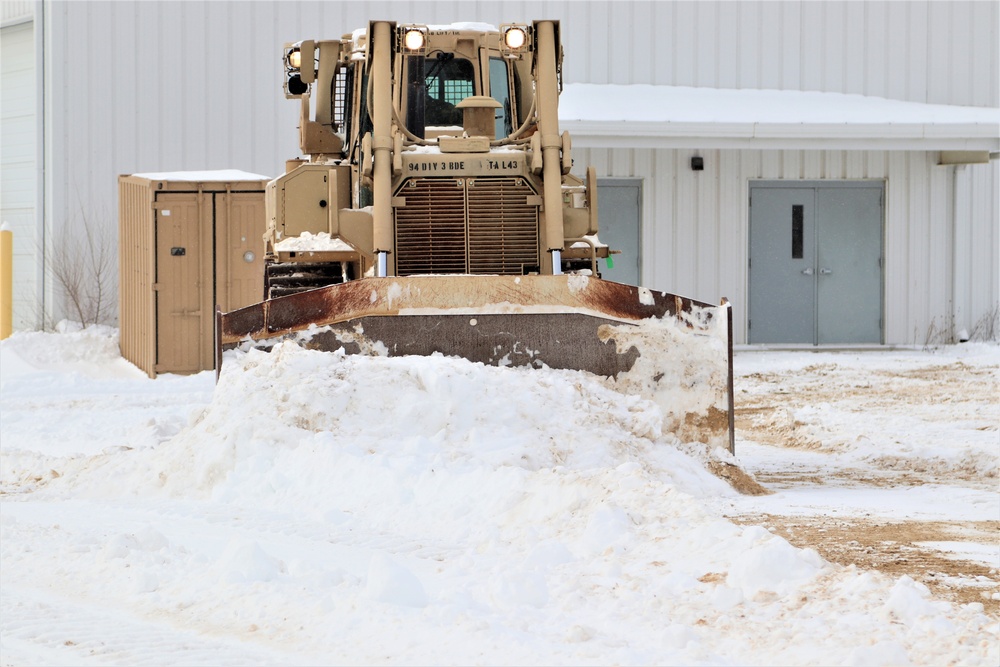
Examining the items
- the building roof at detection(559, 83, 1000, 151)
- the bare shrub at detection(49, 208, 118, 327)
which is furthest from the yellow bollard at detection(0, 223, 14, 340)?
the building roof at detection(559, 83, 1000, 151)

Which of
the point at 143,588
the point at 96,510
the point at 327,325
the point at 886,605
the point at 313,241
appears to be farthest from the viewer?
the point at 313,241

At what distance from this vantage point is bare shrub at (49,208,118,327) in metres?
18.2

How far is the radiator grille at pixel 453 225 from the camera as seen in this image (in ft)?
29.3

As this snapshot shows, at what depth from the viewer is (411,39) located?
9172mm

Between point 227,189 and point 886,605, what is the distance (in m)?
11.8

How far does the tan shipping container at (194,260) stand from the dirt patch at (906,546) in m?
9.67

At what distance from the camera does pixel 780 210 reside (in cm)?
1920

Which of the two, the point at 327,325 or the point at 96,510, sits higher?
the point at 327,325

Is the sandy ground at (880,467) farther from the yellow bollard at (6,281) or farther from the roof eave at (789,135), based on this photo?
the yellow bollard at (6,281)

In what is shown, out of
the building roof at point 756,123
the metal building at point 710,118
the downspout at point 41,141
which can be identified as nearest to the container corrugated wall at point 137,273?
the metal building at point 710,118

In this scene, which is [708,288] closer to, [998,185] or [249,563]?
[998,185]

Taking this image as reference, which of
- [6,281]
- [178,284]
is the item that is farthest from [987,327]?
[6,281]

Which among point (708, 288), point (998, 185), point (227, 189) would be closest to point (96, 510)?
point (227, 189)

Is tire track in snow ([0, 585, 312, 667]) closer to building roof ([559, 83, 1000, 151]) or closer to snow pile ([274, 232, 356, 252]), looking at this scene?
snow pile ([274, 232, 356, 252])
